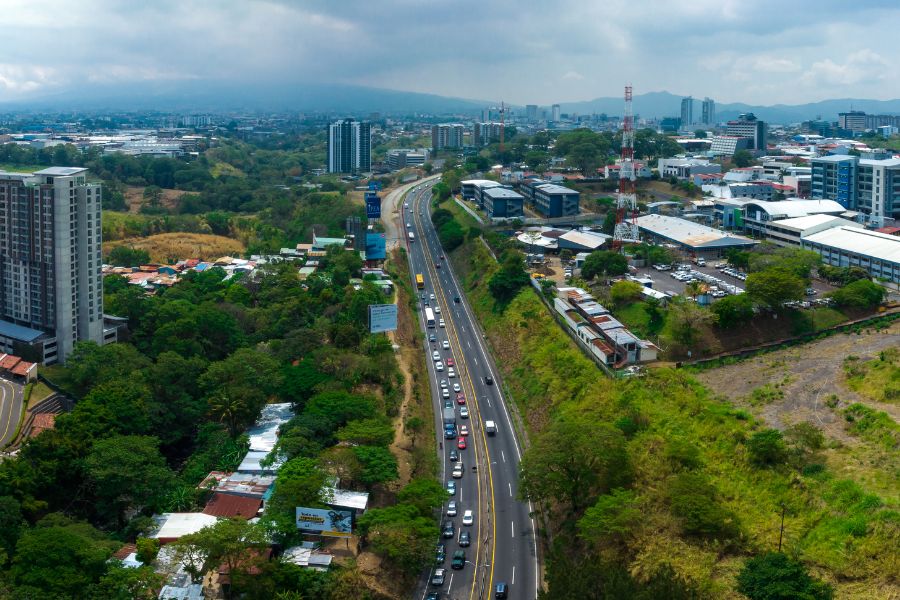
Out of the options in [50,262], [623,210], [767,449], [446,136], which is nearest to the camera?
[767,449]

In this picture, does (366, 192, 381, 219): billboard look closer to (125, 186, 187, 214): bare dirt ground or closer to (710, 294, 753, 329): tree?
(125, 186, 187, 214): bare dirt ground

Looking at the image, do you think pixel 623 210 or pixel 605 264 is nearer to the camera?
pixel 605 264

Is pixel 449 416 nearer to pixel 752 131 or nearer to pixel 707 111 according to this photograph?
pixel 752 131

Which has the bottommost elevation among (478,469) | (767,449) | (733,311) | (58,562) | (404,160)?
(58,562)

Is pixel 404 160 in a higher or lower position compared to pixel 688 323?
higher

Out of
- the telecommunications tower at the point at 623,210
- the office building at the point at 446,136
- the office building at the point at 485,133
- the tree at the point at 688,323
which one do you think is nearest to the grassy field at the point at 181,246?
the telecommunications tower at the point at 623,210

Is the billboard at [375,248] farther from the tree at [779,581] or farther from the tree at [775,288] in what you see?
the tree at [779,581]

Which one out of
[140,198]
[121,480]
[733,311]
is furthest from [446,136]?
[121,480]
